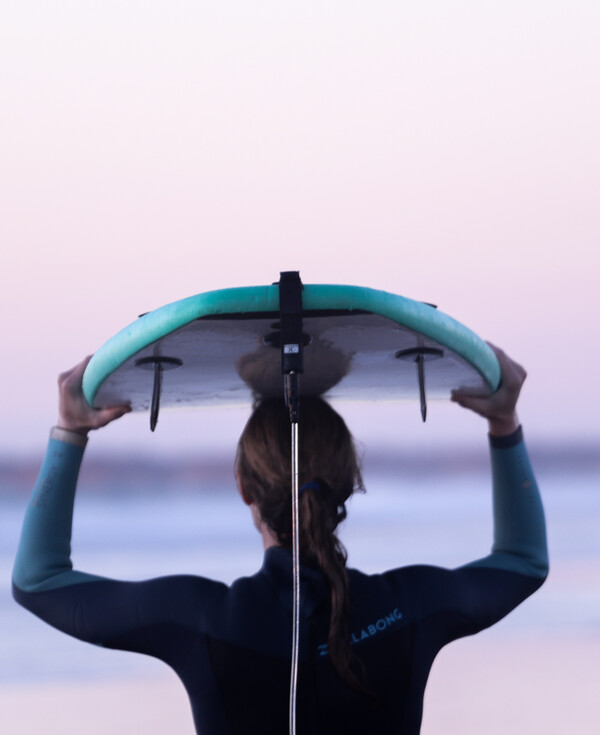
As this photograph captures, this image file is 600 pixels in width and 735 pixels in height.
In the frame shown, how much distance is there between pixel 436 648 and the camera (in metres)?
1.10

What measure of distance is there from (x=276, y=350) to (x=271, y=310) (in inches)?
5.5

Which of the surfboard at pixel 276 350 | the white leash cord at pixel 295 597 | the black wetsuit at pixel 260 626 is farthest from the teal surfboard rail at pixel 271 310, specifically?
the black wetsuit at pixel 260 626

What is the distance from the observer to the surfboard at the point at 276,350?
2.95ft

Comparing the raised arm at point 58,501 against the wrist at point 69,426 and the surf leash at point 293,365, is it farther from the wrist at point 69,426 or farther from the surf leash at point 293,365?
the surf leash at point 293,365

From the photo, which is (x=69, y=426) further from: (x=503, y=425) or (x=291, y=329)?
(x=503, y=425)

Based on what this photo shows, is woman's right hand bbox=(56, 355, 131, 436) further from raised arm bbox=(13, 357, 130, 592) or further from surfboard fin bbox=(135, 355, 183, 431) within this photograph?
surfboard fin bbox=(135, 355, 183, 431)

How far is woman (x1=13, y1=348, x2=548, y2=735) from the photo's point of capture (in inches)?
39.6

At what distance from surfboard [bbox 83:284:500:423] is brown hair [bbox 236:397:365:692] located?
0.07 metres

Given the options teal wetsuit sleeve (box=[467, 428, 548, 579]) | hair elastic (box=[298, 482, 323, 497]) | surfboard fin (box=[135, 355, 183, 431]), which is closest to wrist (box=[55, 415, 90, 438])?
surfboard fin (box=[135, 355, 183, 431])

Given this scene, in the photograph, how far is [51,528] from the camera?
3.62ft

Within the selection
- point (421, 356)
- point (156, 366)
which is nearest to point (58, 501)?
point (156, 366)

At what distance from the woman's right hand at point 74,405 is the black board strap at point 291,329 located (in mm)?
329

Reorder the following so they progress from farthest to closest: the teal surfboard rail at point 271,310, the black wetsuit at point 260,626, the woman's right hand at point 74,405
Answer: the woman's right hand at point 74,405 → the black wetsuit at point 260,626 → the teal surfboard rail at point 271,310

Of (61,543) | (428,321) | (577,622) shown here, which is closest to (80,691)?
(577,622)
